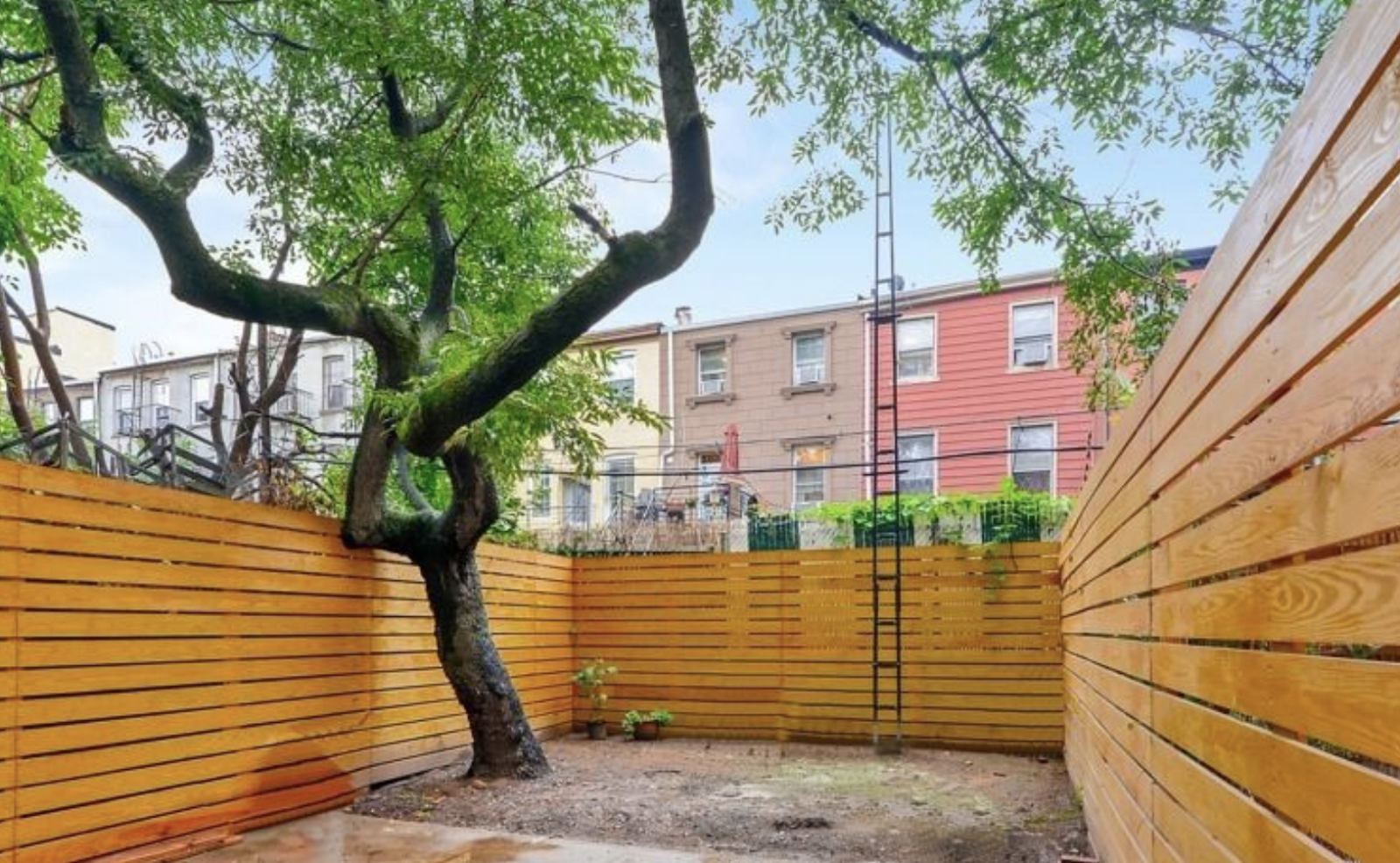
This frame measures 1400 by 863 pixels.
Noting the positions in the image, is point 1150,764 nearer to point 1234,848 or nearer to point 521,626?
point 1234,848

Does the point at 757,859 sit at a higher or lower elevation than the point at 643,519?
lower

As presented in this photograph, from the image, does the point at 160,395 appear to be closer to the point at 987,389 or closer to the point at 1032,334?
the point at 987,389

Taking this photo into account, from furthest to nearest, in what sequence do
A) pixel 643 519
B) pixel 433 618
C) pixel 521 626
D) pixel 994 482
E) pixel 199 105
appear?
pixel 994 482, pixel 643 519, pixel 521 626, pixel 433 618, pixel 199 105

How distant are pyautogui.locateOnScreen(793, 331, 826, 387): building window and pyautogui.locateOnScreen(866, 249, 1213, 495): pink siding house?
0.78 meters

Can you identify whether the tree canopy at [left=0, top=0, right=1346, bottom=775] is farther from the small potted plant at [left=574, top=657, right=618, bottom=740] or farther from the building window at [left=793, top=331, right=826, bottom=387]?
the building window at [left=793, top=331, right=826, bottom=387]

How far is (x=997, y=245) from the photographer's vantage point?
18.1ft

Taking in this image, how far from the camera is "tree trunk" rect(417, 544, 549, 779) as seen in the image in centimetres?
590

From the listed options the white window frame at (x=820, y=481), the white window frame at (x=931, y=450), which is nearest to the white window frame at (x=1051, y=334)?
the white window frame at (x=931, y=450)

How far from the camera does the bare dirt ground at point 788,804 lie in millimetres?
4434

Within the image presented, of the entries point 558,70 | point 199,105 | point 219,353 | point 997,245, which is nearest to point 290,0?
point 199,105

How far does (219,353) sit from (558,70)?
40.1ft

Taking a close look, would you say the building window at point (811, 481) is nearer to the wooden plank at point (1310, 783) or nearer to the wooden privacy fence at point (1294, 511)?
the wooden privacy fence at point (1294, 511)

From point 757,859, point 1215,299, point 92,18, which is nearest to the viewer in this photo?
point 1215,299

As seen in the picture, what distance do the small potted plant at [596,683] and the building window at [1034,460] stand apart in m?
6.14
